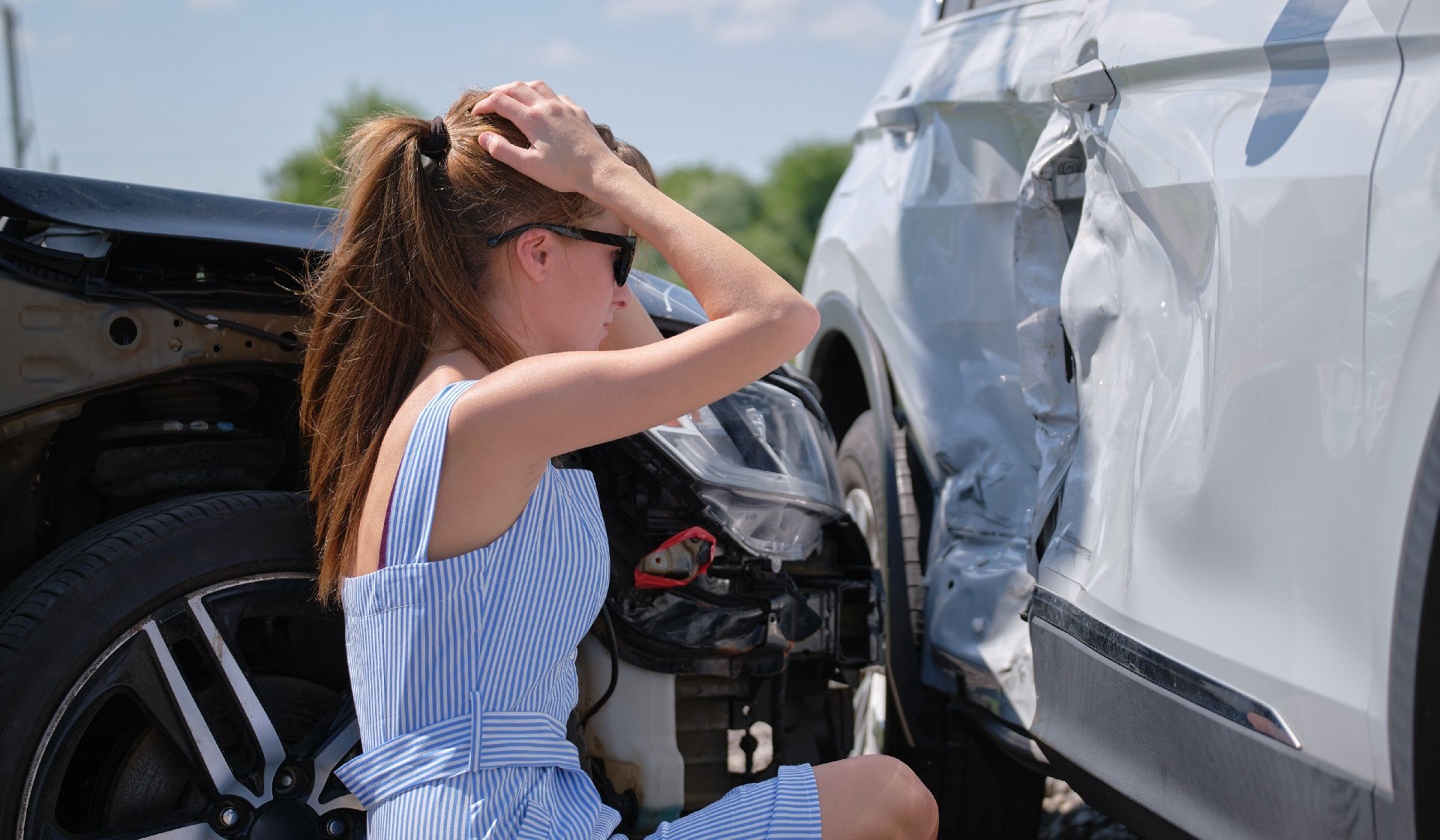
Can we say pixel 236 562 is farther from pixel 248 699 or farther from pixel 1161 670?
pixel 1161 670

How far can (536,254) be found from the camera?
5.74ft

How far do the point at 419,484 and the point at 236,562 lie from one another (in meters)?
0.57

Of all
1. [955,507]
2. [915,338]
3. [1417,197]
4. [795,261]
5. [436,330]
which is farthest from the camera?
[795,261]

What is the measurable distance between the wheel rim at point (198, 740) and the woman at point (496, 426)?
0.23m

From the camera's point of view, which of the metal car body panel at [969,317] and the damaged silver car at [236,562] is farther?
the metal car body panel at [969,317]

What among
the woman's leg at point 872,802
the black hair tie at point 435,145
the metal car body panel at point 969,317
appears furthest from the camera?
the metal car body panel at point 969,317

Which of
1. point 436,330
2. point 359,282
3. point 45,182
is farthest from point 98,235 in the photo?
point 436,330

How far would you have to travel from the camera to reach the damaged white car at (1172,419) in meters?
1.33

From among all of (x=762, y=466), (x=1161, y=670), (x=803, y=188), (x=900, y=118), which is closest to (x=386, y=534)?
(x=762, y=466)

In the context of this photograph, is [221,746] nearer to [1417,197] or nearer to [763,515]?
[763,515]

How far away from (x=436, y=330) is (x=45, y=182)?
795mm

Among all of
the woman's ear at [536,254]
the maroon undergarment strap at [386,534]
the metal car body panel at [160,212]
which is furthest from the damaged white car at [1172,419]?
the metal car body panel at [160,212]

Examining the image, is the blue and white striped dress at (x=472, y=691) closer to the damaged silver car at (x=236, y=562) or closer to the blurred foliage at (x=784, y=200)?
the damaged silver car at (x=236, y=562)

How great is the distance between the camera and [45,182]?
1.99 meters
